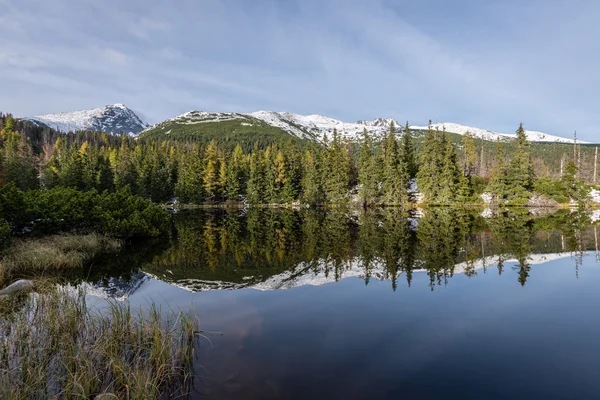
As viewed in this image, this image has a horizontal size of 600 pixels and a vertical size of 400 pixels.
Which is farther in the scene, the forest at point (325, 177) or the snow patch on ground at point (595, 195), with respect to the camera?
the forest at point (325, 177)

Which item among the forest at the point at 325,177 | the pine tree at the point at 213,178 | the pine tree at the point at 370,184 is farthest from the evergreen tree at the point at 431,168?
the pine tree at the point at 213,178

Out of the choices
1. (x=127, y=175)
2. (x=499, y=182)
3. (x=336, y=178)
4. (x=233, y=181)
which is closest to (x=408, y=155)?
(x=336, y=178)

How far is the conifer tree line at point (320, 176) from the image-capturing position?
6656 cm

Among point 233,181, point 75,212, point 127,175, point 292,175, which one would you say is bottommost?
point 75,212

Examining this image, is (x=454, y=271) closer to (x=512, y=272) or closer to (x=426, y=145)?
(x=512, y=272)

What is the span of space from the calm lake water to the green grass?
5.51 ft

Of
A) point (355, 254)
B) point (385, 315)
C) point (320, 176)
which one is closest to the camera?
point (385, 315)

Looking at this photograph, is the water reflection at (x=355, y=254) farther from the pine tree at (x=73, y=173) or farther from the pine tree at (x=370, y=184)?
the pine tree at (x=73, y=173)

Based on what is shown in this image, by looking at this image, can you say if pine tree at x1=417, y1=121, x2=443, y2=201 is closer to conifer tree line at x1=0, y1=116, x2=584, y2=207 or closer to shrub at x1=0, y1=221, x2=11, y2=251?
conifer tree line at x1=0, y1=116, x2=584, y2=207

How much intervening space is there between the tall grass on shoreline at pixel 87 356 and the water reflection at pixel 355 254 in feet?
20.6

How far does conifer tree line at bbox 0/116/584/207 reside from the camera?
218 feet

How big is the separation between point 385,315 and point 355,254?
1035cm

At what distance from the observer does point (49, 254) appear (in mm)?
17000

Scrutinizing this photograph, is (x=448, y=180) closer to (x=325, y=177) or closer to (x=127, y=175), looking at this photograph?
(x=325, y=177)
